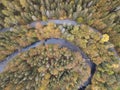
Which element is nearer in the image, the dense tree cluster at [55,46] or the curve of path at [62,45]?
the dense tree cluster at [55,46]

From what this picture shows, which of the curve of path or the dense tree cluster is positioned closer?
the dense tree cluster

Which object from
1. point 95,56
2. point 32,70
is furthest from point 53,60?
point 95,56

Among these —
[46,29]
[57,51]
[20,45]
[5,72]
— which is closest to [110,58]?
[57,51]

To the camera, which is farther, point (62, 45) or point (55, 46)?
point (62, 45)

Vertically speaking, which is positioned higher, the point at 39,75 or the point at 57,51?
the point at 57,51

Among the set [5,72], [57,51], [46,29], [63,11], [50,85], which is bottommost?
[50,85]

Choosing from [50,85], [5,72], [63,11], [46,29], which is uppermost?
[63,11]

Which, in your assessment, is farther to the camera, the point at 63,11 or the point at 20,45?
the point at 20,45

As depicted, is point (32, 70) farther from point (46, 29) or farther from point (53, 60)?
point (46, 29)

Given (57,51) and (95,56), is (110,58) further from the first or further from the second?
(57,51)
